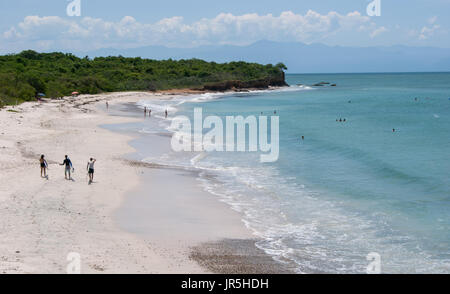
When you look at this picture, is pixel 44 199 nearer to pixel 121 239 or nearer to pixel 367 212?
pixel 121 239

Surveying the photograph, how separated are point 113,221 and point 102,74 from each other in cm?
9807

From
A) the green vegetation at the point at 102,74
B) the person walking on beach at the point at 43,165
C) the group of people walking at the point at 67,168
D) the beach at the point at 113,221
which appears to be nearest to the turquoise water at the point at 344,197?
the beach at the point at 113,221

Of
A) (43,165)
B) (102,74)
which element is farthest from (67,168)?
(102,74)

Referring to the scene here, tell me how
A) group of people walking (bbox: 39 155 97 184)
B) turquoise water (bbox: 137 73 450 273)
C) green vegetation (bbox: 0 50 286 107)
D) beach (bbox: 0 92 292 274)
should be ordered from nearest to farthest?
beach (bbox: 0 92 292 274) < turquoise water (bbox: 137 73 450 273) < group of people walking (bbox: 39 155 97 184) < green vegetation (bbox: 0 50 286 107)

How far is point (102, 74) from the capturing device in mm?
108938

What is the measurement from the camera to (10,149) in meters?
26.8

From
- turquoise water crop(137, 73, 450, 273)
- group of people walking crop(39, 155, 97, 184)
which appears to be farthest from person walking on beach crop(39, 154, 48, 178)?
turquoise water crop(137, 73, 450, 273)

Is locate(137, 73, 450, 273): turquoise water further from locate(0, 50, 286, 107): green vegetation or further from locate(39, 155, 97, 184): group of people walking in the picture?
locate(0, 50, 286, 107): green vegetation

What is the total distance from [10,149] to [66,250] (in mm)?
16502

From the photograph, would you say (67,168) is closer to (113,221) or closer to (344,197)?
(113,221)

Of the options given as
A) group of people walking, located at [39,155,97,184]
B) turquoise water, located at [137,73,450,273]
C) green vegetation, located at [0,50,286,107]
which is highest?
green vegetation, located at [0,50,286,107]

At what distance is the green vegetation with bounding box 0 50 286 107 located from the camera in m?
66.4

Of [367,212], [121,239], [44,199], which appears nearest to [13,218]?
[44,199]

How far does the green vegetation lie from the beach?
31.7 meters
